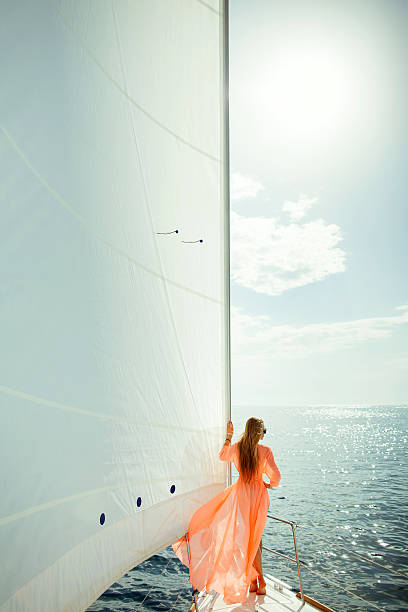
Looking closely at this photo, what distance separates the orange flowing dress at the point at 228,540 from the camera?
206 cm

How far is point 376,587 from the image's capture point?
611cm

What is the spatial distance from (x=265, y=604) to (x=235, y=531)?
493 mm

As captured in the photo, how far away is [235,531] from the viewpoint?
2137 millimetres

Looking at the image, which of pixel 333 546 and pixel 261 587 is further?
pixel 333 546

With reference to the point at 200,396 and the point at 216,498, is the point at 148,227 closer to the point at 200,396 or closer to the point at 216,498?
the point at 200,396

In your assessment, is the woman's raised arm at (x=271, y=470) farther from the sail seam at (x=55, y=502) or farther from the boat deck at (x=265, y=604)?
the sail seam at (x=55, y=502)

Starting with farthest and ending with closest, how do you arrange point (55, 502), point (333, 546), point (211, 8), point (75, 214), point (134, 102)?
point (333, 546), point (211, 8), point (134, 102), point (75, 214), point (55, 502)

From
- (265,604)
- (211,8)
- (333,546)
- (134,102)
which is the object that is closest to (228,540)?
(265,604)

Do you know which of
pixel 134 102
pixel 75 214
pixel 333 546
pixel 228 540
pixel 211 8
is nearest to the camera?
pixel 75 214

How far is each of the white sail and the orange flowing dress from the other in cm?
12

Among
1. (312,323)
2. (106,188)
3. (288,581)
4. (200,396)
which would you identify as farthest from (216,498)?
(312,323)

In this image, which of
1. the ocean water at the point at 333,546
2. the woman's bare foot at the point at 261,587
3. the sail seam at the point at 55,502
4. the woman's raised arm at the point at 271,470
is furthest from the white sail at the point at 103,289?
the ocean water at the point at 333,546

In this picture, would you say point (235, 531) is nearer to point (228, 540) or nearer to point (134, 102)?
point (228, 540)

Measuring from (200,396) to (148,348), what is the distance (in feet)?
2.06
